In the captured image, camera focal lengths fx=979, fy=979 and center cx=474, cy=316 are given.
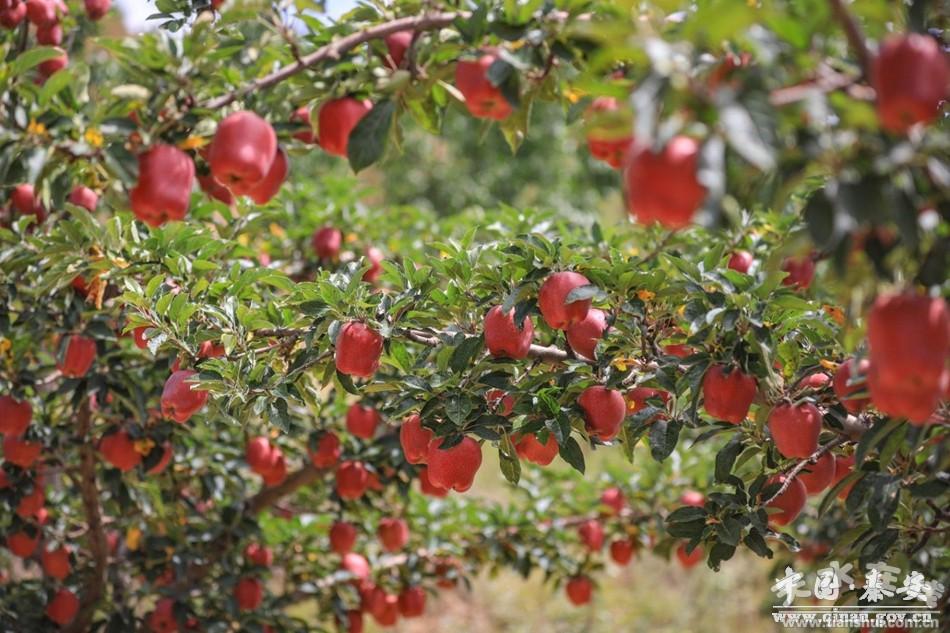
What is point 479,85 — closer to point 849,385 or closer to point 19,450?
point 849,385

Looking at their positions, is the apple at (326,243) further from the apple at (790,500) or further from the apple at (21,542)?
the apple at (790,500)

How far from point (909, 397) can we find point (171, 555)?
7.30ft

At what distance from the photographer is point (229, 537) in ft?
8.87

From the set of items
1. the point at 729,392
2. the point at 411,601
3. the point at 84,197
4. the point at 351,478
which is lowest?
the point at 411,601

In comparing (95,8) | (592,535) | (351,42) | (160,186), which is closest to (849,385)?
(351,42)

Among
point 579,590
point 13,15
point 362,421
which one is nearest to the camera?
point 13,15

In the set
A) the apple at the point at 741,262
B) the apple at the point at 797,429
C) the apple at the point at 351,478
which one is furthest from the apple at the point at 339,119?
the apple at the point at 351,478

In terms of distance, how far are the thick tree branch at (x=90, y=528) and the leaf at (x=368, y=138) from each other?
1.23m

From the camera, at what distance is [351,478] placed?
8.34ft

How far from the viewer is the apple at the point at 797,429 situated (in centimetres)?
143

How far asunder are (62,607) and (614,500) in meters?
1.54

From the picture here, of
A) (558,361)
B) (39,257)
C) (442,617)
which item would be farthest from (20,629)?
(442,617)

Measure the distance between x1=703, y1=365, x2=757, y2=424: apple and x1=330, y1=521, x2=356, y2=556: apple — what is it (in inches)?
61.7

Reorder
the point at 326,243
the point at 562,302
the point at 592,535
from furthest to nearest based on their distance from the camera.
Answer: the point at 592,535, the point at 326,243, the point at 562,302
